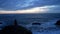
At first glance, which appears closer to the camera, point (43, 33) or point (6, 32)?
point (6, 32)

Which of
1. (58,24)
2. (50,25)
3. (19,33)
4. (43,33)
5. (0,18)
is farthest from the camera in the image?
(50,25)

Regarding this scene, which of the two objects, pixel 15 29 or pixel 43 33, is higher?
pixel 15 29

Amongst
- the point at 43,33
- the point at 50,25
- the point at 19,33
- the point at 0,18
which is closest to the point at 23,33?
the point at 19,33

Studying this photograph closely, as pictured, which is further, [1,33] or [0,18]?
[0,18]

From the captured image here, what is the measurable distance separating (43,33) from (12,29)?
2.20m

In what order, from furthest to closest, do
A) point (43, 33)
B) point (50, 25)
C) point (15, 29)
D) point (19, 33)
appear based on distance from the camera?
point (50, 25) → point (43, 33) → point (15, 29) → point (19, 33)

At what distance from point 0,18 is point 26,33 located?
3.40 metres

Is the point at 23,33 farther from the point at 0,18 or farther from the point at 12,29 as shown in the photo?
the point at 0,18

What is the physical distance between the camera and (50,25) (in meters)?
10.7

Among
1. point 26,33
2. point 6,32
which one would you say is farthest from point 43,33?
point 6,32

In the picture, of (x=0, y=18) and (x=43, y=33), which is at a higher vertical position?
(x=0, y=18)

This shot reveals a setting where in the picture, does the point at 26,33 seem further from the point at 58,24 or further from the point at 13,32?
the point at 58,24

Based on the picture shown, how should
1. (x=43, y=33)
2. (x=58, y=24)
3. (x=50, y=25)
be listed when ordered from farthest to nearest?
1. (x=50, y=25)
2. (x=58, y=24)
3. (x=43, y=33)

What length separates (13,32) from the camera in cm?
609
